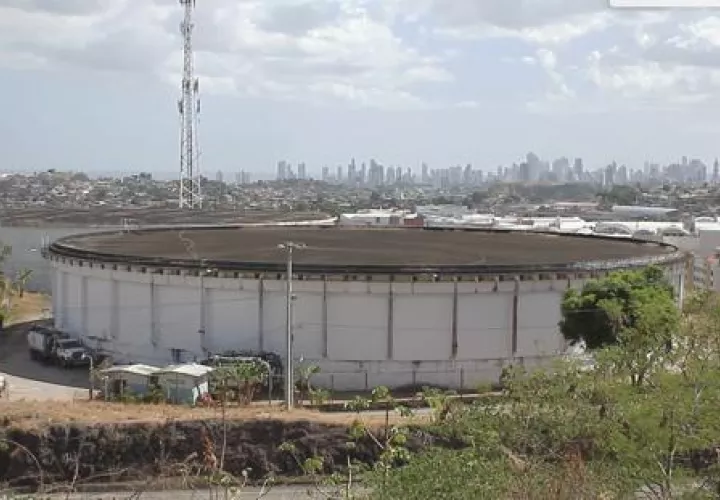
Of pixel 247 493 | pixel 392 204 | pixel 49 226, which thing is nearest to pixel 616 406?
pixel 247 493

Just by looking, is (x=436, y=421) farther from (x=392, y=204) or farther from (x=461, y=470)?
(x=392, y=204)

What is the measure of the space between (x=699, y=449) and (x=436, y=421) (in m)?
5.26

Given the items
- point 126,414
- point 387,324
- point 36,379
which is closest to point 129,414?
point 126,414

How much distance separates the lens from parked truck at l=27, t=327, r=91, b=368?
30.7 meters

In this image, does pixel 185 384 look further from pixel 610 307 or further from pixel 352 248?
pixel 352 248

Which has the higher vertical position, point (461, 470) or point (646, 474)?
point (461, 470)

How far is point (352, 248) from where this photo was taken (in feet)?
122

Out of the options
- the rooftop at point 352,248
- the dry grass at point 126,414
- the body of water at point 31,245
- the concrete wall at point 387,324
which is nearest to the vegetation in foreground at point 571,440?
the dry grass at point 126,414

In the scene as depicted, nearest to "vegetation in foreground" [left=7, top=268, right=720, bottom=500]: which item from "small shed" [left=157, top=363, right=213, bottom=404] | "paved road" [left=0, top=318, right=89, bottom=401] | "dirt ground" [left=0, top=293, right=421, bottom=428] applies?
"dirt ground" [left=0, top=293, right=421, bottom=428]

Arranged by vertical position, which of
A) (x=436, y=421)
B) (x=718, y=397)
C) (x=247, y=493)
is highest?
(x=718, y=397)

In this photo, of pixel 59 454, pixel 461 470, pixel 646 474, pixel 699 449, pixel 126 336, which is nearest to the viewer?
pixel 461 470

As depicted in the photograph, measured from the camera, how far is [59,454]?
20688mm

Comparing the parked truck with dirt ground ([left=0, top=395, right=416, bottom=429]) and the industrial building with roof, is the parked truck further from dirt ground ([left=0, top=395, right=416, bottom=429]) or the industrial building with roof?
dirt ground ([left=0, top=395, right=416, bottom=429])

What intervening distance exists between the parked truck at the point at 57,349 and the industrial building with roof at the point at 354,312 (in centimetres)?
93
